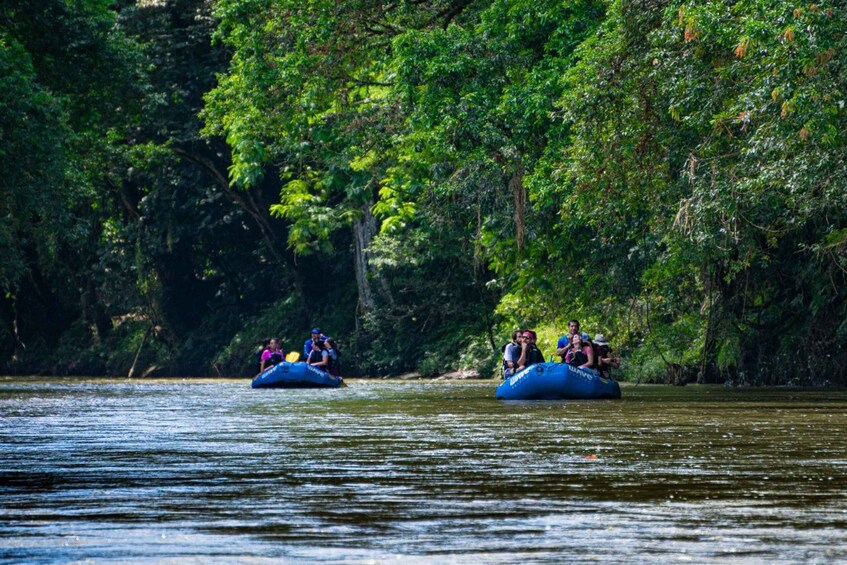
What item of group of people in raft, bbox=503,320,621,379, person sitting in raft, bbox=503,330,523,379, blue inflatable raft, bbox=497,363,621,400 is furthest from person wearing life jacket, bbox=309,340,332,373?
blue inflatable raft, bbox=497,363,621,400

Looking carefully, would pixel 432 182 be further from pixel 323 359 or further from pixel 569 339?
pixel 569 339

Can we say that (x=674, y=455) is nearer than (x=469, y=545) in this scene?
No

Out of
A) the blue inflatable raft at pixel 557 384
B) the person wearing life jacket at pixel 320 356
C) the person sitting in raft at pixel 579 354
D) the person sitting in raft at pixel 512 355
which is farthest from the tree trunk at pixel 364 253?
the blue inflatable raft at pixel 557 384

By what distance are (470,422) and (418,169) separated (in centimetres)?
1852

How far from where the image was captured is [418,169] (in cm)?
3819

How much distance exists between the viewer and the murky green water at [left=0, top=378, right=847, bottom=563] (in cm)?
819

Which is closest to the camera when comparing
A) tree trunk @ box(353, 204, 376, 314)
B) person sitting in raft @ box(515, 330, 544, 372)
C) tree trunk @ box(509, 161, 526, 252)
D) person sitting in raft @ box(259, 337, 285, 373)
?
person sitting in raft @ box(515, 330, 544, 372)

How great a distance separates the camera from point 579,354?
29922 millimetres

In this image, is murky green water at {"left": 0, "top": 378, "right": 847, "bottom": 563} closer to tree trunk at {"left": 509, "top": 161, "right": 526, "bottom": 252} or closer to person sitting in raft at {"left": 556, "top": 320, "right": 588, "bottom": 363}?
person sitting in raft at {"left": 556, "top": 320, "right": 588, "bottom": 363}

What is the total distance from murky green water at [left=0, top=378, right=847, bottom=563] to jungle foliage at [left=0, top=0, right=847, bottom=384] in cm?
624

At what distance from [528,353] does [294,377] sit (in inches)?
327

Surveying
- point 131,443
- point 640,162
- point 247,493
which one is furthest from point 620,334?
point 247,493

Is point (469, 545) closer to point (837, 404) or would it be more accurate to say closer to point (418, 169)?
point (837, 404)

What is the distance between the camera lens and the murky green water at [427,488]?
819cm
